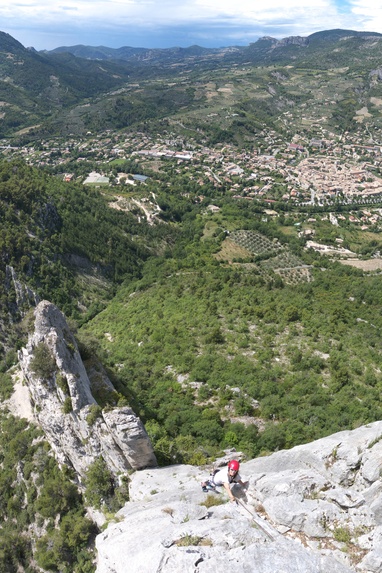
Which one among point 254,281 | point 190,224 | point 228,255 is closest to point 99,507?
point 254,281

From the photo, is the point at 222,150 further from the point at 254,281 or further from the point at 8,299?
the point at 8,299

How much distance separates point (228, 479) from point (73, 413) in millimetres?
11803

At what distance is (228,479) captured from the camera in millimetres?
13547

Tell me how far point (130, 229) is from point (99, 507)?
77.5 m

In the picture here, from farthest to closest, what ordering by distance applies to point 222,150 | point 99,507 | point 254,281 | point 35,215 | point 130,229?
point 222,150 < point 130,229 < point 35,215 < point 254,281 < point 99,507

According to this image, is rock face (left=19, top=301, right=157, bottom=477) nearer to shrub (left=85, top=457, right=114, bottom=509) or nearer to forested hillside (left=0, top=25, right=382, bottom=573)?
shrub (left=85, top=457, right=114, bottom=509)

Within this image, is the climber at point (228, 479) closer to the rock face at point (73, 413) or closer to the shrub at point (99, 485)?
the rock face at point (73, 413)

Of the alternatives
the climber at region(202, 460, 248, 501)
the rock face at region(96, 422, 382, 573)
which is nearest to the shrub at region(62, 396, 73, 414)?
the rock face at region(96, 422, 382, 573)

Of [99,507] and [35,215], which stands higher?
[35,215]

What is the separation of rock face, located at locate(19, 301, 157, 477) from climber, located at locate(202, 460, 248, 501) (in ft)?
16.8

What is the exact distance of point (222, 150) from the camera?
196 meters

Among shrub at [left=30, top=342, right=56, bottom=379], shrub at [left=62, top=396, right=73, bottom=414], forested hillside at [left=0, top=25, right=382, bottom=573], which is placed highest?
shrub at [left=30, top=342, right=56, bottom=379]

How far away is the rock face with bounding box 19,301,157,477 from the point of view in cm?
1888

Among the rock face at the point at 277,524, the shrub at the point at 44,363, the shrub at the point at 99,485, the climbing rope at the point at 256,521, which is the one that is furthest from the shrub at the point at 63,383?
the climbing rope at the point at 256,521
